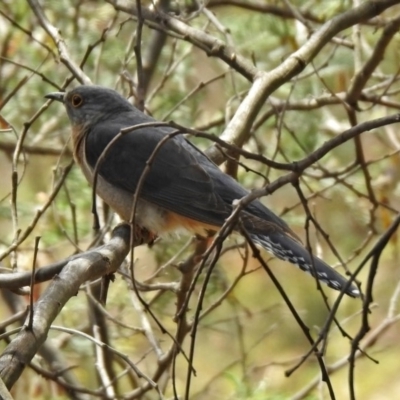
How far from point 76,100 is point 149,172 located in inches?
32.2

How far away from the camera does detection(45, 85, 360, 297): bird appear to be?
175 inches

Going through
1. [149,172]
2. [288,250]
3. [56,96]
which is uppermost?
[56,96]

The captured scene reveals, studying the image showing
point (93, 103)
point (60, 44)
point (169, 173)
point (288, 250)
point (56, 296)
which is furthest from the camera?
point (93, 103)

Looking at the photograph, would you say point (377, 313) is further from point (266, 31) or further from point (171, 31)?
point (171, 31)

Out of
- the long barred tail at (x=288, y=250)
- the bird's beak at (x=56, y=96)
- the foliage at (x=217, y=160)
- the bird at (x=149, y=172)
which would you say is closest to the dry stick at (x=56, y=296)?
the foliage at (x=217, y=160)

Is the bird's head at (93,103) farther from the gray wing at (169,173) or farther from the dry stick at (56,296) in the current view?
the dry stick at (56,296)

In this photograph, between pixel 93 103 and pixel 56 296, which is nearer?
pixel 56 296

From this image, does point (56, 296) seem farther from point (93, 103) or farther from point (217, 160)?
point (93, 103)

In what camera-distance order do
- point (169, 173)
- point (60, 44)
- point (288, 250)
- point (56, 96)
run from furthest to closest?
point (56, 96) → point (169, 173) → point (60, 44) → point (288, 250)

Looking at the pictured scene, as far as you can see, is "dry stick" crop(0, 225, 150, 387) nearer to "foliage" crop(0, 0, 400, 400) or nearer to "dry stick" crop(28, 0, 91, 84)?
"foliage" crop(0, 0, 400, 400)

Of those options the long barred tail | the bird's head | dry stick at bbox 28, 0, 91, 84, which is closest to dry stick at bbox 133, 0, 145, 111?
the bird's head

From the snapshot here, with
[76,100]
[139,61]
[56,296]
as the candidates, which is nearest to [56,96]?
[76,100]

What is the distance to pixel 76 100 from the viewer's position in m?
5.05

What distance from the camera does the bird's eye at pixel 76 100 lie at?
5.03m
